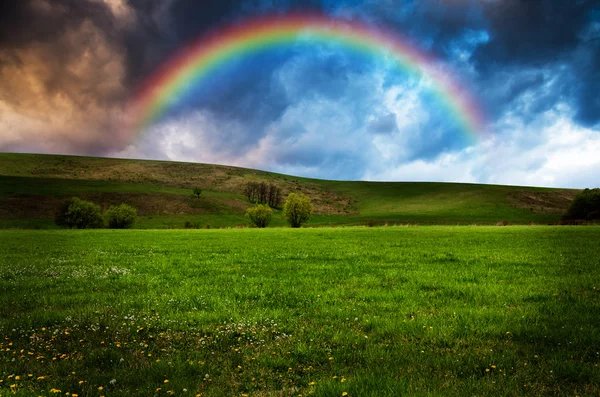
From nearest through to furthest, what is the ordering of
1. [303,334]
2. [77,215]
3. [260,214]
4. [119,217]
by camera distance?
[303,334], [77,215], [119,217], [260,214]

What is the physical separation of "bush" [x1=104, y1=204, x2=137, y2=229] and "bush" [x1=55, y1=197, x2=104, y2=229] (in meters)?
2.96

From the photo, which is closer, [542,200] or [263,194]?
[542,200]

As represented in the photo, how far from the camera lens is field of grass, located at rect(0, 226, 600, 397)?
617 cm

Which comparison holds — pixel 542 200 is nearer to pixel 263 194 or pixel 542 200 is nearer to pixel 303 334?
pixel 263 194

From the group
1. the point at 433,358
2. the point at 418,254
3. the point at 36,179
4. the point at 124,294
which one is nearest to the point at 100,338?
the point at 124,294

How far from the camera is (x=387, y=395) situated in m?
5.65

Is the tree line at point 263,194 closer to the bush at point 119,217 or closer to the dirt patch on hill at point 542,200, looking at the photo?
the bush at point 119,217

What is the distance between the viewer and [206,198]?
140125 mm

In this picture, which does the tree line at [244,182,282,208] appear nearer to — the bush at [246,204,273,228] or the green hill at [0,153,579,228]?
the green hill at [0,153,579,228]

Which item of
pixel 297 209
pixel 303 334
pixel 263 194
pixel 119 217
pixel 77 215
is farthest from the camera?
pixel 263 194

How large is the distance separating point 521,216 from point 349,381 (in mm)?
137904

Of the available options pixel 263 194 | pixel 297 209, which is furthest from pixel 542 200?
pixel 263 194

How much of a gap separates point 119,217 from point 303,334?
90991 millimetres

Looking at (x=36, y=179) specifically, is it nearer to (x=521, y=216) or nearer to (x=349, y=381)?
(x=349, y=381)
